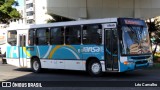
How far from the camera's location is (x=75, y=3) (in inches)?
1718

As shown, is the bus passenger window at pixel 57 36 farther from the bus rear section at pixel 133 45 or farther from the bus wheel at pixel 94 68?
the bus rear section at pixel 133 45

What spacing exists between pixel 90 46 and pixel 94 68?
1105mm

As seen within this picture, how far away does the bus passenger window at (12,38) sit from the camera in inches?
952

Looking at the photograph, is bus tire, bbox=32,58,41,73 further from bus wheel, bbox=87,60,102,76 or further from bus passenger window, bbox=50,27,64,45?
bus wheel, bbox=87,60,102,76

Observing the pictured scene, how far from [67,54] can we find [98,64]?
2.35 metres

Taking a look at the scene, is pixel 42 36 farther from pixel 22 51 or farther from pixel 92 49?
pixel 92 49

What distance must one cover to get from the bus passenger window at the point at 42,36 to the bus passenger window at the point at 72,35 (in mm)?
1745

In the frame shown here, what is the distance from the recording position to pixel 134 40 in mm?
18594

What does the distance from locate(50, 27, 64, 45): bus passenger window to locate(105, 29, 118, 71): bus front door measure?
3.34 metres

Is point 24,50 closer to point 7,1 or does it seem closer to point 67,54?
point 67,54

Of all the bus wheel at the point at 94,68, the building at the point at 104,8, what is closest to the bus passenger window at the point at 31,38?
the bus wheel at the point at 94,68

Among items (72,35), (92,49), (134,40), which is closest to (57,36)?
(72,35)

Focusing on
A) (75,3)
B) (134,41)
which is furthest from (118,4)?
(134,41)

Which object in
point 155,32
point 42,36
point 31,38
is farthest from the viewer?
point 155,32
